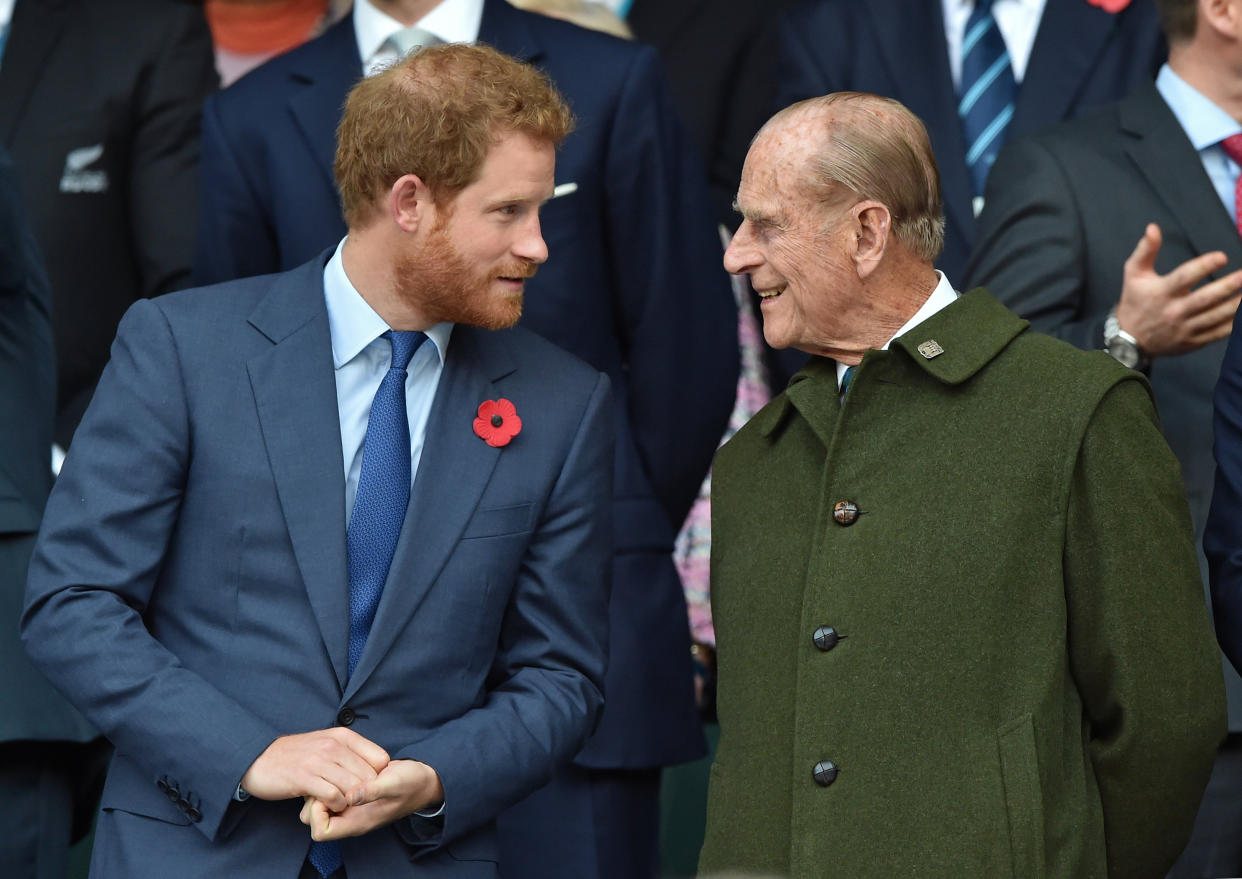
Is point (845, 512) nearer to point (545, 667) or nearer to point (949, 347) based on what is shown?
point (949, 347)

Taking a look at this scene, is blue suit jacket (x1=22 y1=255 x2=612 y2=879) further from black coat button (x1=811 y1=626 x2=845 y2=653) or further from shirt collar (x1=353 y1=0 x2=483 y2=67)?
shirt collar (x1=353 y1=0 x2=483 y2=67)

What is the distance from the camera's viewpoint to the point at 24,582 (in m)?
3.69

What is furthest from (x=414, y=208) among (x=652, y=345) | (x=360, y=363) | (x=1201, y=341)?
(x=1201, y=341)

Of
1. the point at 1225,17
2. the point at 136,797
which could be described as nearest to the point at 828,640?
the point at 136,797

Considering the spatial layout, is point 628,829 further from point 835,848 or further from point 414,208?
point 414,208

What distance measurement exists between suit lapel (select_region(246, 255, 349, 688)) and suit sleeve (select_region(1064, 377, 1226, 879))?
1083 mm

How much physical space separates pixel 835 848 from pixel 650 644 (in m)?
1.14

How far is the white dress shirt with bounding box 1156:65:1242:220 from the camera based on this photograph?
4215 millimetres

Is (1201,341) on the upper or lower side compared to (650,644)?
upper

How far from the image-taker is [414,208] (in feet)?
10.6

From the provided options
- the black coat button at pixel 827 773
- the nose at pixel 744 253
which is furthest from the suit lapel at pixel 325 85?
the black coat button at pixel 827 773

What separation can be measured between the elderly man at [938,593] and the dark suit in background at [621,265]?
832mm

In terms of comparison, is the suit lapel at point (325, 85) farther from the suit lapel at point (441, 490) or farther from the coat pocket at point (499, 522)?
the coat pocket at point (499, 522)

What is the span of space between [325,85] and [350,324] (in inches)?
40.7
